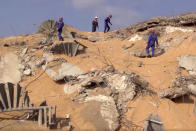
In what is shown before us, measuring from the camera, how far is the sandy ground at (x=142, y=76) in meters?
7.30

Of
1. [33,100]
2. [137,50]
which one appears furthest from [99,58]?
[33,100]

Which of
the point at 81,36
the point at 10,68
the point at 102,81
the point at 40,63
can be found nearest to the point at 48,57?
the point at 40,63

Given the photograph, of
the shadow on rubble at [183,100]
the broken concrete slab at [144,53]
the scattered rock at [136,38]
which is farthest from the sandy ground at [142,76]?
the scattered rock at [136,38]

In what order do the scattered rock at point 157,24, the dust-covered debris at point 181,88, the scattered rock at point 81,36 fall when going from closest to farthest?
1. the dust-covered debris at point 181,88
2. the scattered rock at point 157,24
3. the scattered rock at point 81,36

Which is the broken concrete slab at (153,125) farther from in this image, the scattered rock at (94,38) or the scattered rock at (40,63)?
the scattered rock at (94,38)

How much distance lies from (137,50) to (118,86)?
3938mm

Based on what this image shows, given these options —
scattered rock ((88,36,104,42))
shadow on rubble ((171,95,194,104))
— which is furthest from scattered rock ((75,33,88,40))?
shadow on rubble ((171,95,194,104))

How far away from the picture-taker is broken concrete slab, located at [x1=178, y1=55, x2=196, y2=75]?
906cm

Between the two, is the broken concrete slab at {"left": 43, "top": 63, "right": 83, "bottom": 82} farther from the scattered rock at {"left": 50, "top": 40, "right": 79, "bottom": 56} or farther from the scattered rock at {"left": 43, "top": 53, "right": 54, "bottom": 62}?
the scattered rock at {"left": 50, "top": 40, "right": 79, "bottom": 56}

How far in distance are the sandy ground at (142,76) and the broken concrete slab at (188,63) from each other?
0.78 feet

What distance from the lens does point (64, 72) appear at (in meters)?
9.03

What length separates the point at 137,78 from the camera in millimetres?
8328

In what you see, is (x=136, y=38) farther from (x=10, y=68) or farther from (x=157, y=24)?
(x=10, y=68)

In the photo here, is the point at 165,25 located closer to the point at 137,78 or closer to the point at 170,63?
the point at 170,63
